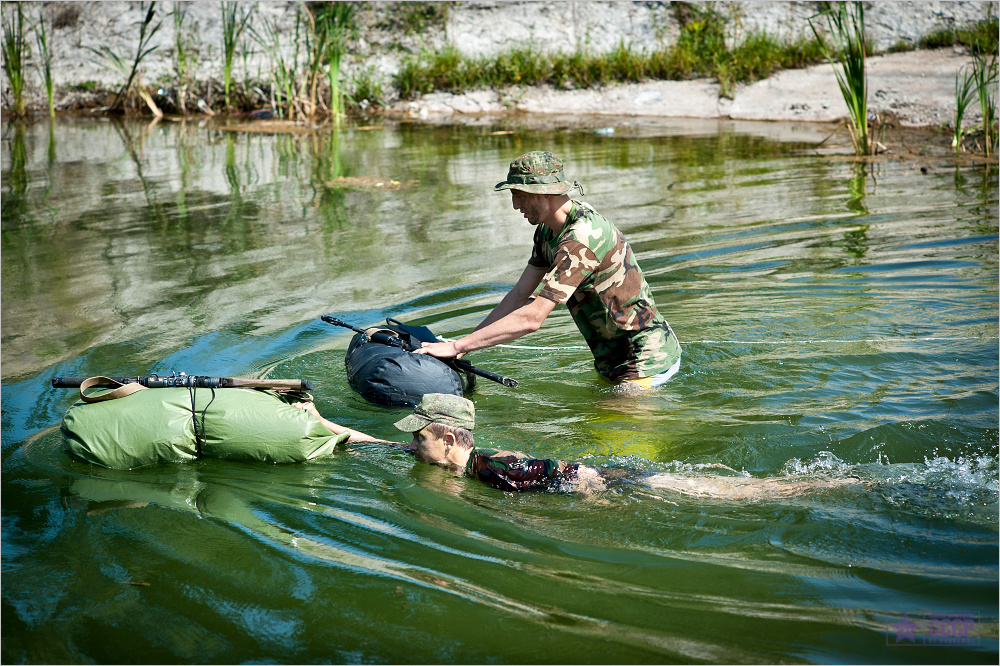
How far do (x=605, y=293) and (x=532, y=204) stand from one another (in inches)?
28.0

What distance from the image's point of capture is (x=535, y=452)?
4.71 metres

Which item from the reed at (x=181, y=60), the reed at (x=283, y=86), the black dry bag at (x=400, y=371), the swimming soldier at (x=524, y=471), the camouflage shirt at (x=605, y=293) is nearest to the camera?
the swimming soldier at (x=524, y=471)

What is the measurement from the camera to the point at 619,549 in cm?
362

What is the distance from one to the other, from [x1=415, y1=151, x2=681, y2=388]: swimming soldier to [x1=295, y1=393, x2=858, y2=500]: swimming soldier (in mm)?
658

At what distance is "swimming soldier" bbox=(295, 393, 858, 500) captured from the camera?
398cm

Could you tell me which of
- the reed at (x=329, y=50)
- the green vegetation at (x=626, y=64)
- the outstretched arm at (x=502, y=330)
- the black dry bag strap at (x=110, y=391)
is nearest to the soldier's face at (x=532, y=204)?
the outstretched arm at (x=502, y=330)

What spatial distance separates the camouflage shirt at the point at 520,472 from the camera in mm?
4121

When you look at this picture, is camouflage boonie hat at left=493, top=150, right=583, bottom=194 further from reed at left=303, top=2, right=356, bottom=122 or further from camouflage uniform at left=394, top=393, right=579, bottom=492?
reed at left=303, top=2, right=356, bottom=122

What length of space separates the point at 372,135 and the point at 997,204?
1028cm

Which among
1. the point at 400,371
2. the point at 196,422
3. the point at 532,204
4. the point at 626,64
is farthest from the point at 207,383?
the point at 626,64

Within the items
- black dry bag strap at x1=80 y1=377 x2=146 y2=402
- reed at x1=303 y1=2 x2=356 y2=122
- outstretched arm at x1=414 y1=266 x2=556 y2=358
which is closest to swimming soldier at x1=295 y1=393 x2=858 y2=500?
outstretched arm at x1=414 y1=266 x2=556 y2=358

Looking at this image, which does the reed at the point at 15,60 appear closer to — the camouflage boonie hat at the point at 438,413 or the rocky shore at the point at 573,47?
the rocky shore at the point at 573,47

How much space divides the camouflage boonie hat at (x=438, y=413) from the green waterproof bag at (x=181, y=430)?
62 centimetres

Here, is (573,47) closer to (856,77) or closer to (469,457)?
(856,77)
